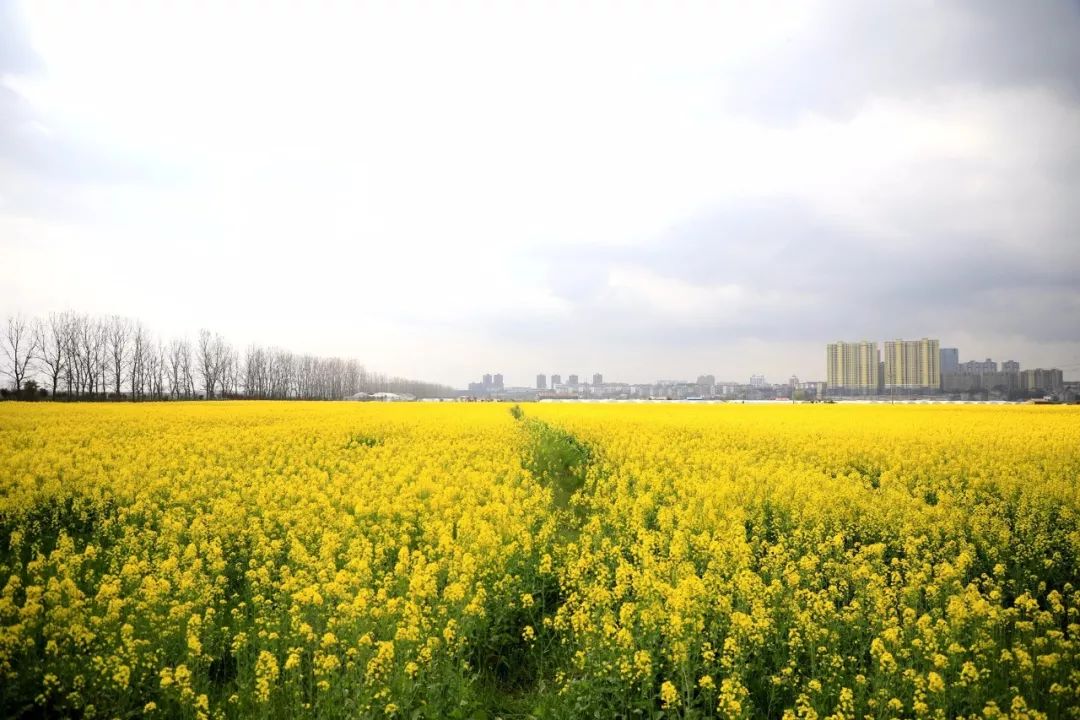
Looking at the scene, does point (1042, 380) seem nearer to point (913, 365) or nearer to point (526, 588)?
point (913, 365)

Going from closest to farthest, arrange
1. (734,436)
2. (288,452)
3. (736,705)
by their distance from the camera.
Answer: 1. (736,705)
2. (288,452)
3. (734,436)

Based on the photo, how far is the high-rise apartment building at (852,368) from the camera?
→ 102 m

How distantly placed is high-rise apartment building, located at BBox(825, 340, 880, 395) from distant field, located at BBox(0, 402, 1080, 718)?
99.1 m

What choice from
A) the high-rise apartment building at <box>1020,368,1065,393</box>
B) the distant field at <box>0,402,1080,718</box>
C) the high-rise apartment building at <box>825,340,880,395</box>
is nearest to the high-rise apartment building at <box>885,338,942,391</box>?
the high-rise apartment building at <box>825,340,880,395</box>

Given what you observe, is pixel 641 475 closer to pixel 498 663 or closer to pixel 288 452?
pixel 498 663

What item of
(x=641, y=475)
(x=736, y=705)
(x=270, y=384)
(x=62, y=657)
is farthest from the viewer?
(x=270, y=384)

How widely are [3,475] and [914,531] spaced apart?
598 inches

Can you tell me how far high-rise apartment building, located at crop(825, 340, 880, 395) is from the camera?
10244 centimetres

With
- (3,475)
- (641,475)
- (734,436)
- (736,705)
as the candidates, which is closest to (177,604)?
(736,705)

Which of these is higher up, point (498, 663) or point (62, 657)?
point (62, 657)

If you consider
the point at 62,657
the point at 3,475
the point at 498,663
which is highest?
the point at 3,475

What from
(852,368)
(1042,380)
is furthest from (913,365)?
(1042,380)

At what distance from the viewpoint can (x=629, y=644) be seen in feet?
17.0

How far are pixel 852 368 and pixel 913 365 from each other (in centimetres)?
1471
